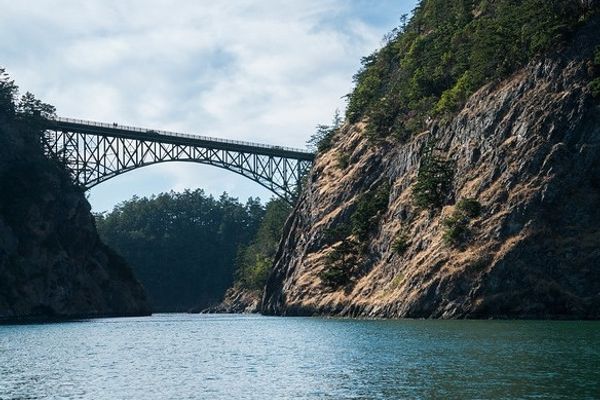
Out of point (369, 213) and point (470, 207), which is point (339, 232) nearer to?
point (369, 213)

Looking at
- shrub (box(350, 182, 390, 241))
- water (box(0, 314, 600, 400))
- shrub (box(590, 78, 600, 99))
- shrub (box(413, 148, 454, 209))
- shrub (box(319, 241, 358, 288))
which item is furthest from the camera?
shrub (box(350, 182, 390, 241))

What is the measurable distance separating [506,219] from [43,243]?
68.9 metres

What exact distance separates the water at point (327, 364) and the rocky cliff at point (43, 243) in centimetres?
4511

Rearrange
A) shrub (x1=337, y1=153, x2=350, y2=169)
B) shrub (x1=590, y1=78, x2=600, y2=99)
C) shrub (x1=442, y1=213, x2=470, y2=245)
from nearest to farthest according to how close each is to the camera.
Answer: shrub (x1=590, y1=78, x2=600, y2=99) → shrub (x1=442, y1=213, x2=470, y2=245) → shrub (x1=337, y1=153, x2=350, y2=169)

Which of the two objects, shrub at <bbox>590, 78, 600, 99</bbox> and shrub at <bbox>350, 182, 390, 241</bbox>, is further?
shrub at <bbox>350, 182, 390, 241</bbox>

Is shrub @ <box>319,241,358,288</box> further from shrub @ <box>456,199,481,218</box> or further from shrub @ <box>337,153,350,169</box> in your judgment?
shrub @ <box>456,199,481,218</box>

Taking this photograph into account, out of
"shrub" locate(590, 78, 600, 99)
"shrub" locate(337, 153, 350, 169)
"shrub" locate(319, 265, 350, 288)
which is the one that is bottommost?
"shrub" locate(319, 265, 350, 288)

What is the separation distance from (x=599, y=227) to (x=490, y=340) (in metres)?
30.7

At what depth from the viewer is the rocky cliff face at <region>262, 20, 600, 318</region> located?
81.9 meters

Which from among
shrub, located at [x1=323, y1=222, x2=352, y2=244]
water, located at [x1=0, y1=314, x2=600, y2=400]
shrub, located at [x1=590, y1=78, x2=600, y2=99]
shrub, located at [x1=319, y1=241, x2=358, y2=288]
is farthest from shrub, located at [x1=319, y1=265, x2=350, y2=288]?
shrub, located at [x1=590, y1=78, x2=600, y2=99]

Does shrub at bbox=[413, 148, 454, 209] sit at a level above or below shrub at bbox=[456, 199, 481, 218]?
above

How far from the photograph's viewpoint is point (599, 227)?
83500mm

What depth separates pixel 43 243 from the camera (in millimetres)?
126750

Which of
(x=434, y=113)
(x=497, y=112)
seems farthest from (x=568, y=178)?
(x=434, y=113)
